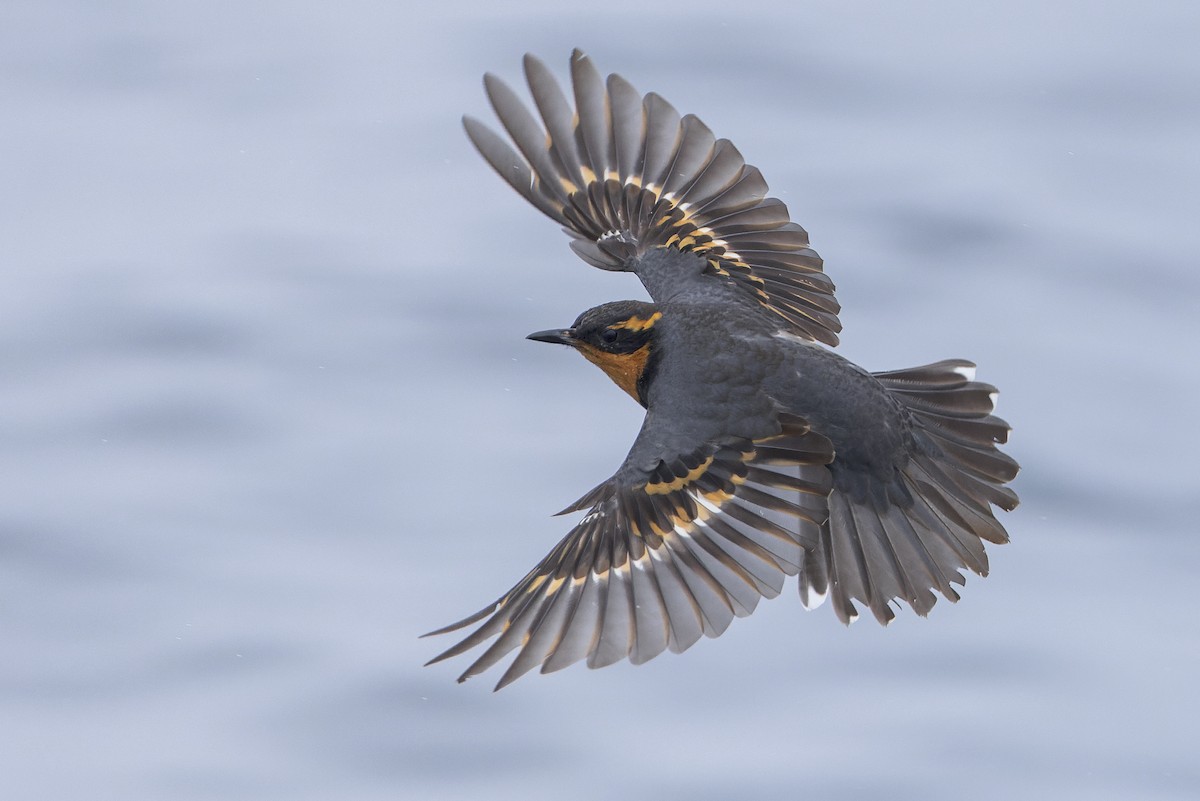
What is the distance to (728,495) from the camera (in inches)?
278

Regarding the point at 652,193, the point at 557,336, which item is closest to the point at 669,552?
the point at 557,336

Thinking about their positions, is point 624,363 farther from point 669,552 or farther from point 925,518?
point 925,518

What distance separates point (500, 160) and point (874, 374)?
6.63ft

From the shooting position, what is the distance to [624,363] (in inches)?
304

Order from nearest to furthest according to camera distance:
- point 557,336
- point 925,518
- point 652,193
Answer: point 925,518 < point 557,336 < point 652,193

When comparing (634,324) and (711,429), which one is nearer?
(711,429)

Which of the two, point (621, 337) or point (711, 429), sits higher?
point (621, 337)

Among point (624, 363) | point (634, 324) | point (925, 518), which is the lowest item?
point (925, 518)

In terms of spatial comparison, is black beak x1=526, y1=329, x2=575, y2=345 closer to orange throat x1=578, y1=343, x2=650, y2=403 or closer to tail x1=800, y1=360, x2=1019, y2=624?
orange throat x1=578, y1=343, x2=650, y2=403

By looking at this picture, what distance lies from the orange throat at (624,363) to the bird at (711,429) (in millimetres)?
10

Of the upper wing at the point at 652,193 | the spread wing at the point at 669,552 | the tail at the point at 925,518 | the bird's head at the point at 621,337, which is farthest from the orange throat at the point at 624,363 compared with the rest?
the tail at the point at 925,518

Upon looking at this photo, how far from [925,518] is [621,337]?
1464mm

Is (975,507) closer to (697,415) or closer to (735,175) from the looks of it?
(697,415)

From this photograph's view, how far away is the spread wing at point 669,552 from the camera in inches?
260
